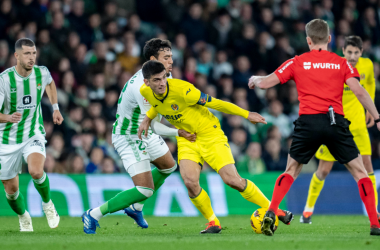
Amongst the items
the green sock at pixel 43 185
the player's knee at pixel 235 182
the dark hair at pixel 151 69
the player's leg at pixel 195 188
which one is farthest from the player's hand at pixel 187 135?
the green sock at pixel 43 185

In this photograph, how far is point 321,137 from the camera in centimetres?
541

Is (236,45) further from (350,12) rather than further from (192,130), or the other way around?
(192,130)

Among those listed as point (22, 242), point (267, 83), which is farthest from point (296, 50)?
point (22, 242)

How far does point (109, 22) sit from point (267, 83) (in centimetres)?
812

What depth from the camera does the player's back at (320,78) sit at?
216 inches

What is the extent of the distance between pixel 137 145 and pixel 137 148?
0.04 metres

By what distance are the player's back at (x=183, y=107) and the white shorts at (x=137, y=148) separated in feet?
2.07

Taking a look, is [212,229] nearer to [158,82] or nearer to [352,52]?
[158,82]

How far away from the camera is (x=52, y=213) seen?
7047 mm

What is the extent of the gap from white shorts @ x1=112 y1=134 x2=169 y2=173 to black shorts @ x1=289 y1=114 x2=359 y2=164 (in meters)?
2.05

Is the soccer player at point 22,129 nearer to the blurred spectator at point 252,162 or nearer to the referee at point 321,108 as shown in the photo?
the referee at point 321,108

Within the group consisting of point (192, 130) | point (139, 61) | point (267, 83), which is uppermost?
point (139, 61)

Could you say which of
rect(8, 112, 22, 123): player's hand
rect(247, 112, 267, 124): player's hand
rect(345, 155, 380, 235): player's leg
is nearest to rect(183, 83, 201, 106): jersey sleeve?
rect(247, 112, 267, 124): player's hand

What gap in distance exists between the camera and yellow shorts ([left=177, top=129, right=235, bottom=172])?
6.20 metres
